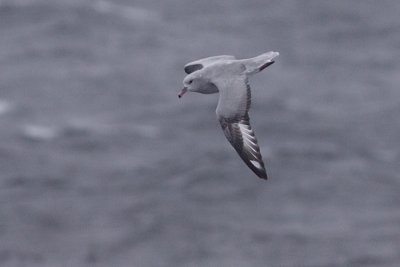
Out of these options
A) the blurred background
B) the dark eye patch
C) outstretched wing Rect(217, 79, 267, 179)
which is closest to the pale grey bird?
outstretched wing Rect(217, 79, 267, 179)

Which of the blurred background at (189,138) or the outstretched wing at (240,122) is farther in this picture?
the blurred background at (189,138)

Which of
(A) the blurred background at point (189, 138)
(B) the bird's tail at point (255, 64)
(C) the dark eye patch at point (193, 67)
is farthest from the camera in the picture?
(A) the blurred background at point (189, 138)

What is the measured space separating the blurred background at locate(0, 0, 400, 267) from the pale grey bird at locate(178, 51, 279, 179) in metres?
27.1

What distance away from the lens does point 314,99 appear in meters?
61.2

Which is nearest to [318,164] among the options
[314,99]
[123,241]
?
[314,99]

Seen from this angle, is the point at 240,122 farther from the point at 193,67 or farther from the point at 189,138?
the point at 189,138

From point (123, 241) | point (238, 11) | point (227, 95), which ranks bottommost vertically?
point (123, 241)

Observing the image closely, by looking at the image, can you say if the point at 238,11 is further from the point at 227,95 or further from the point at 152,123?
the point at 227,95

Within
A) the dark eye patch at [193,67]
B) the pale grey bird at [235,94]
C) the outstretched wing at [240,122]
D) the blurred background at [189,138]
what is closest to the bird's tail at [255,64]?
the pale grey bird at [235,94]

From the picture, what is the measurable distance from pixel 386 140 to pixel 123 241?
1738 centimetres

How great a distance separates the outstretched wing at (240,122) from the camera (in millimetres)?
20703

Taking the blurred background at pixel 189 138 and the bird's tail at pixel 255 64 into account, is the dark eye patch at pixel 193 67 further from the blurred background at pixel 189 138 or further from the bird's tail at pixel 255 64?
the blurred background at pixel 189 138

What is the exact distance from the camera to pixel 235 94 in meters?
20.8

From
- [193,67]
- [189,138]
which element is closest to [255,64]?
[193,67]
